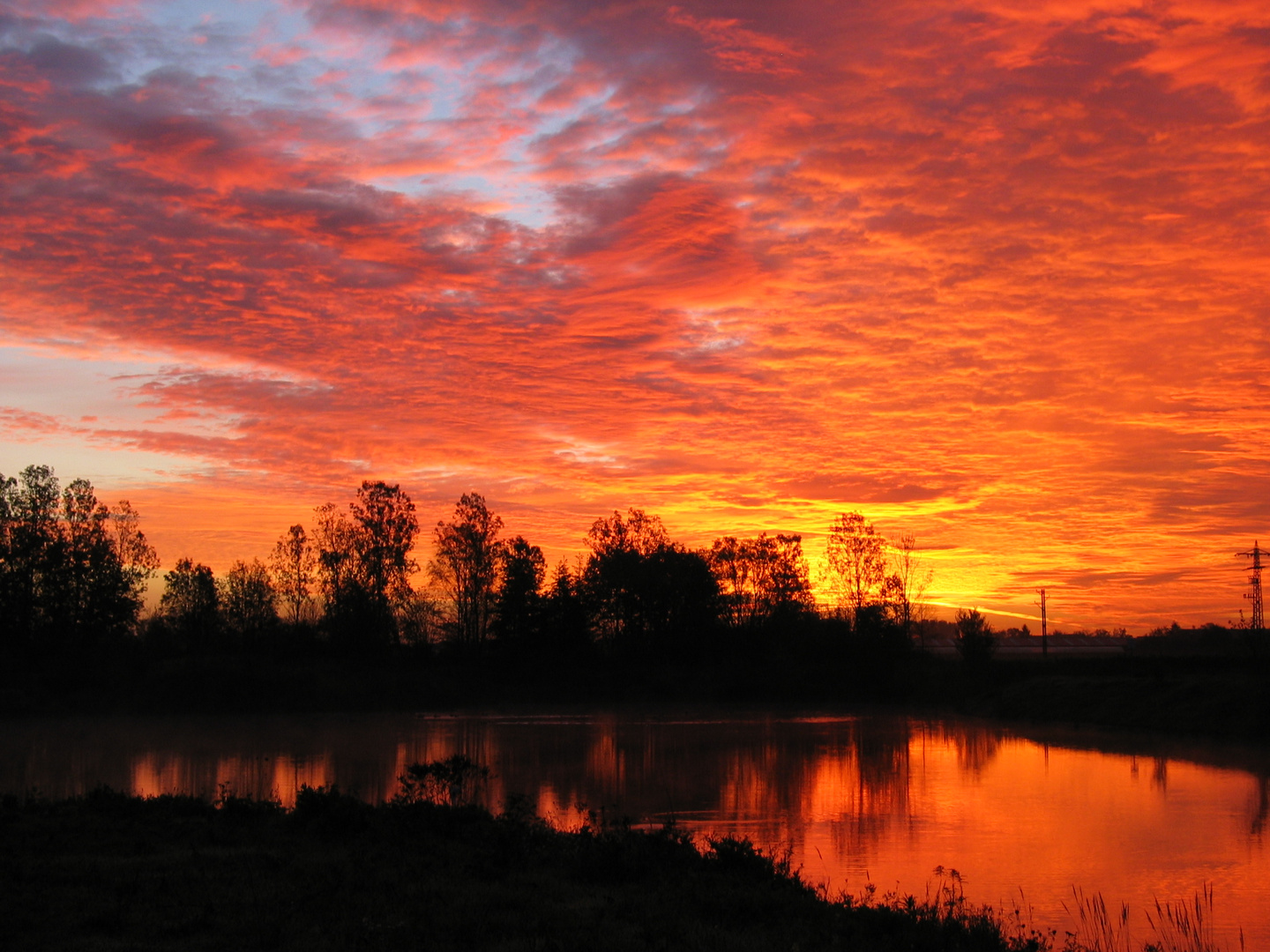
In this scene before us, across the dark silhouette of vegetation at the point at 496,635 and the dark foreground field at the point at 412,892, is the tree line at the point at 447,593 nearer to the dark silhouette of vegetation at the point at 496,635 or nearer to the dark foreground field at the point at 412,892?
the dark silhouette of vegetation at the point at 496,635

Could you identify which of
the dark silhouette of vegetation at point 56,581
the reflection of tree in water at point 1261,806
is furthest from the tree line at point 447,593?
the reflection of tree in water at point 1261,806

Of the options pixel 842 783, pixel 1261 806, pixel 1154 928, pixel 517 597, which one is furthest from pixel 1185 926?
pixel 517 597

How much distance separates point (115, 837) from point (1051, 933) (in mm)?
11640

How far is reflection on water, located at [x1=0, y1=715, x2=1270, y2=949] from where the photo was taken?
50.9 feet

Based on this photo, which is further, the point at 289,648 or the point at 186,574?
the point at 186,574

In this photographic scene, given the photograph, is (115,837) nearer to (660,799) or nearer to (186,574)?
(660,799)

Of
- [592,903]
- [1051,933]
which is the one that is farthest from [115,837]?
[1051,933]

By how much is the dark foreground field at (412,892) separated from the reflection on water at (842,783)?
373 cm

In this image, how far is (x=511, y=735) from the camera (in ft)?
131

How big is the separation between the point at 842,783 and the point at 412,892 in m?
18.4

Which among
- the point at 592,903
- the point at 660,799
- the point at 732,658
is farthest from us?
the point at 732,658

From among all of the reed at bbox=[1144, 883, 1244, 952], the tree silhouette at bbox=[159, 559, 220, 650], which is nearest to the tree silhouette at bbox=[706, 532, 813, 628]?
the tree silhouette at bbox=[159, 559, 220, 650]

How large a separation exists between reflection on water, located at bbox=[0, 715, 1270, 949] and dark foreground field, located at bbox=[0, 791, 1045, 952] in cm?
373

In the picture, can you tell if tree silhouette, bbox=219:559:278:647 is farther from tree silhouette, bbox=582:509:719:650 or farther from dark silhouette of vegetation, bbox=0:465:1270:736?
tree silhouette, bbox=582:509:719:650
